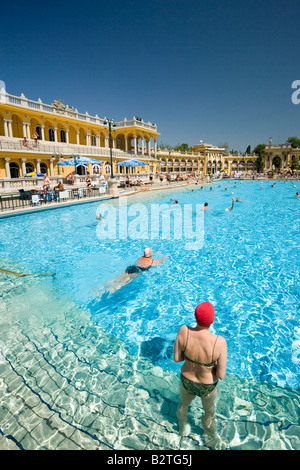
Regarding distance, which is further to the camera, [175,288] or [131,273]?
[131,273]

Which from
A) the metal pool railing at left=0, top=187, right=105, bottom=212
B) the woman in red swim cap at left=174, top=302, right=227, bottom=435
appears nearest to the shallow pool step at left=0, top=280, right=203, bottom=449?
the woman in red swim cap at left=174, top=302, right=227, bottom=435

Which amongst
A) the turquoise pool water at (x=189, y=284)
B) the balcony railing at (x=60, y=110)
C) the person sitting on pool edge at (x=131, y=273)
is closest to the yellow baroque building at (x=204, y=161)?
the balcony railing at (x=60, y=110)

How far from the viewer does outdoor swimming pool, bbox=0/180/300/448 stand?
13.8 feet

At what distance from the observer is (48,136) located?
3005 centimetres

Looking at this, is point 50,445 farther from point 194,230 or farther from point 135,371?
point 194,230

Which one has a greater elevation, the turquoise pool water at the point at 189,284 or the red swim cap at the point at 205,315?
the red swim cap at the point at 205,315

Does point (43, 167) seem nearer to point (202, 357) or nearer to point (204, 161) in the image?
point (202, 357)

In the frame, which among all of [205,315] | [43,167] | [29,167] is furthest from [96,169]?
[205,315]

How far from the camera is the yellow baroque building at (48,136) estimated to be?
918 inches

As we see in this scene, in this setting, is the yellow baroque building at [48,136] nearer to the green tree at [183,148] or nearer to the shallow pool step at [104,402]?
the shallow pool step at [104,402]

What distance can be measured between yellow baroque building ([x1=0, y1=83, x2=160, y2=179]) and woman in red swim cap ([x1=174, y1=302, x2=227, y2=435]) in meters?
20.0

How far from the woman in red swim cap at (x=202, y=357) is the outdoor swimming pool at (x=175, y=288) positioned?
4.14 feet

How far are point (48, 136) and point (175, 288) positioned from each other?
3014 centimetres

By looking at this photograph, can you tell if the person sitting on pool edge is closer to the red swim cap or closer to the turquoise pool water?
the turquoise pool water
